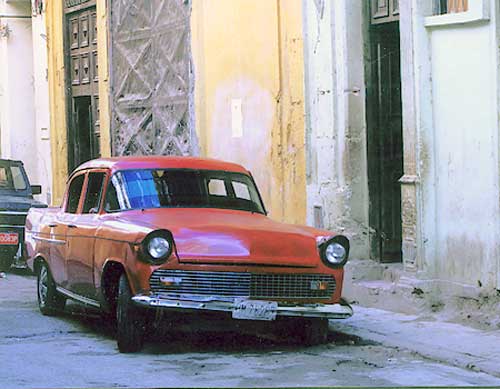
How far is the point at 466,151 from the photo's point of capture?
11375 millimetres

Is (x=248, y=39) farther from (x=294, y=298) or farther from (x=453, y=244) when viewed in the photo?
(x=294, y=298)

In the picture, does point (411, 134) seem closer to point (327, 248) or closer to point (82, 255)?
point (327, 248)

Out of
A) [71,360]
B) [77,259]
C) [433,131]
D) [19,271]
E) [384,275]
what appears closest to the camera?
[71,360]

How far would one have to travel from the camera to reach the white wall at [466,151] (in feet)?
36.1

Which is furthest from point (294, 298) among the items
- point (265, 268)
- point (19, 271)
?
point (19, 271)

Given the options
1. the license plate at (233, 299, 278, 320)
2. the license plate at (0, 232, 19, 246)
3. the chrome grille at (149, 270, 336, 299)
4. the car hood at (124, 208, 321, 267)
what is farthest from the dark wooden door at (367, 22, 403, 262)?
the license plate at (0, 232, 19, 246)

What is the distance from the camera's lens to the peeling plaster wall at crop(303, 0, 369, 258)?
1322 cm

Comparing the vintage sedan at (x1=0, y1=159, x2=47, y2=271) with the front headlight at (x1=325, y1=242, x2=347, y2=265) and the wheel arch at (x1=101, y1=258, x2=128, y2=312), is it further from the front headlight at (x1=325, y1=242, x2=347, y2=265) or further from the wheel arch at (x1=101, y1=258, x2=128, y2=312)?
the front headlight at (x1=325, y1=242, x2=347, y2=265)

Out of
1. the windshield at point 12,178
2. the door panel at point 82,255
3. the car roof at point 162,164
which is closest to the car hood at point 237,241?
the door panel at point 82,255

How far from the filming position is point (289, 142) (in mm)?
14516

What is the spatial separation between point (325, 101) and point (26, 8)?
12.5 metres

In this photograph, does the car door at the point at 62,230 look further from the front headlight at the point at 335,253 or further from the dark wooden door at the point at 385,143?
the dark wooden door at the point at 385,143

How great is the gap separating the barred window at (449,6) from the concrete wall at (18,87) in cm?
1368

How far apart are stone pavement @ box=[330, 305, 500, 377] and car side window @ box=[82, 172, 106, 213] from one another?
7.86 feet
